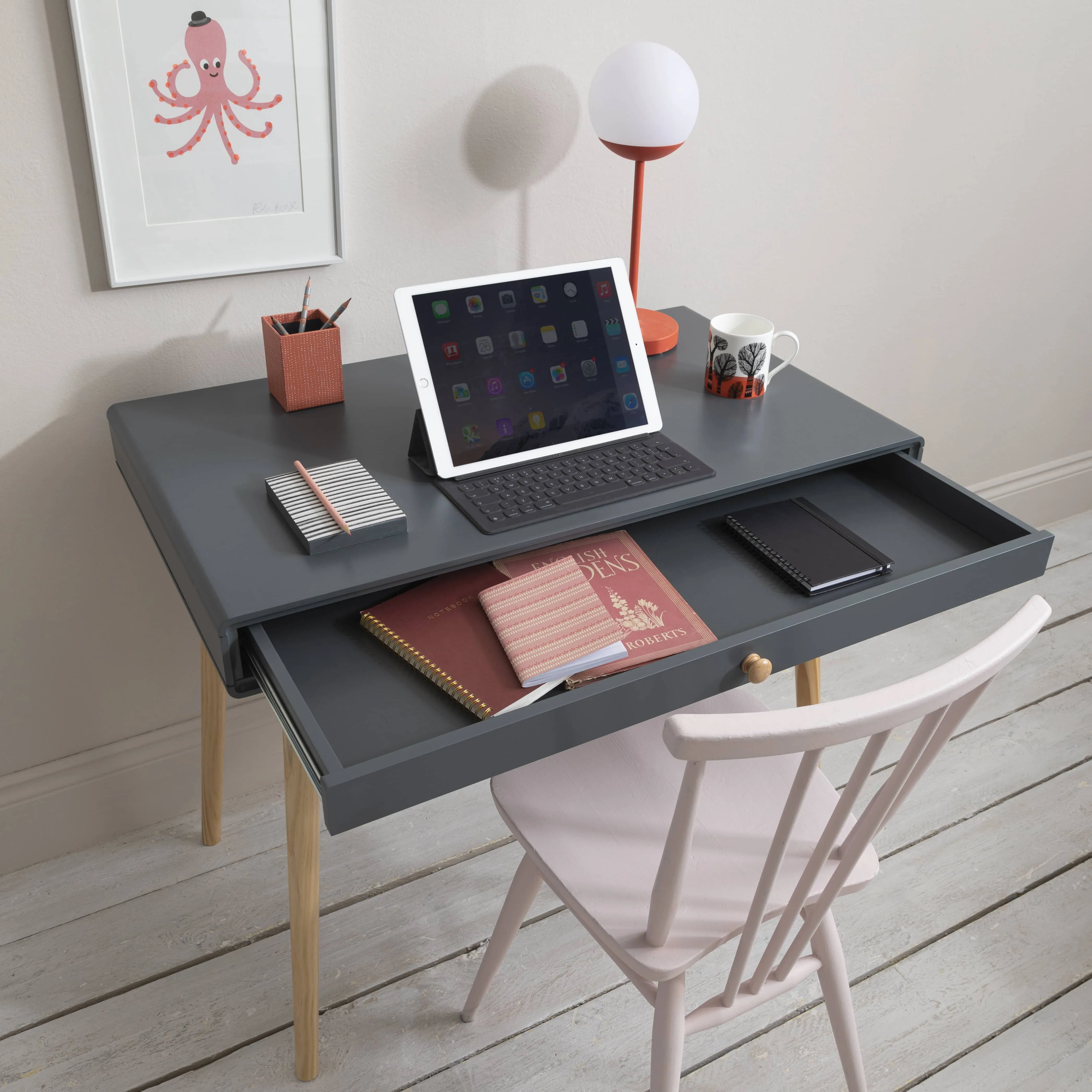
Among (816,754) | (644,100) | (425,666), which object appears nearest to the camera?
(816,754)

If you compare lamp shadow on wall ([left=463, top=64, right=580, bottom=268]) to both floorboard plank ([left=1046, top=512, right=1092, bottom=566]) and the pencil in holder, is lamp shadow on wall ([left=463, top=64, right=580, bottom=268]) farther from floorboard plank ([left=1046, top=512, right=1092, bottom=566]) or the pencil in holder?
floorboard plank ([left=1046, top=512, right=1092, bottom=566])

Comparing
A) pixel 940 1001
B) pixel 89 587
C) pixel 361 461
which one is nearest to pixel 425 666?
pixel 361 461

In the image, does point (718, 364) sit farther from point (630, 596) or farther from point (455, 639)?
point (455, 639)

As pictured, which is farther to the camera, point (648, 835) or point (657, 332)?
point (657, 332)

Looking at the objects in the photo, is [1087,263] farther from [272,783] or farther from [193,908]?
[193,908]

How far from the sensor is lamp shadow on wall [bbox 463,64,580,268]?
146 cm

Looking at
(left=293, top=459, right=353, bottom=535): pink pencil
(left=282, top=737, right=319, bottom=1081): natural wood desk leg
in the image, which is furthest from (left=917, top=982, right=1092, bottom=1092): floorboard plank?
(left=293, top=459, right=353, bottom=535): pink pencil

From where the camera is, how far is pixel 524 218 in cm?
157

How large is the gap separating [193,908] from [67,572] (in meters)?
0.54

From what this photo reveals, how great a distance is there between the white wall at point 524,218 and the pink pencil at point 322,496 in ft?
1.18

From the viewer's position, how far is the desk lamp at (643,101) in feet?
4.34

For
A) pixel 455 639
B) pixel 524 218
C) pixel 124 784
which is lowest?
pixel 124 784

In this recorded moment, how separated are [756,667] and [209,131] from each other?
0.92m

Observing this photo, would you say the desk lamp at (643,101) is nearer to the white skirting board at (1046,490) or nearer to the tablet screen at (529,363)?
the tablet screen at (529,363)
